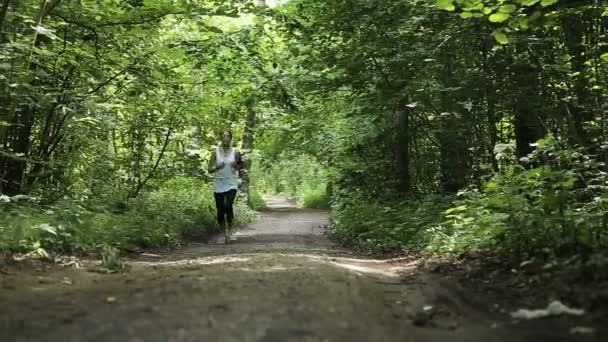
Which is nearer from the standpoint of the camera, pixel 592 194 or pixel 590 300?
pixel 590 300

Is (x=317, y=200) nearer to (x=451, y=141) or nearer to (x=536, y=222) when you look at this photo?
(x=451, y=141)

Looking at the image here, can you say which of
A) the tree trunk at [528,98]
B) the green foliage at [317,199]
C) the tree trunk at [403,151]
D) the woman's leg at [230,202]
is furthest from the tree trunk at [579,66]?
the green foliage at [317,199]

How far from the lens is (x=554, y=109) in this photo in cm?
945

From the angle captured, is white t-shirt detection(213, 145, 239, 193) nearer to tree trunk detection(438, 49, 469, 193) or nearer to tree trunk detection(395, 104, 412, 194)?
tree trunk detection(438, 49, 469, 193)

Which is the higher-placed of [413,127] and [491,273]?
[413,127]

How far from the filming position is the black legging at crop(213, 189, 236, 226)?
11273 millimetres

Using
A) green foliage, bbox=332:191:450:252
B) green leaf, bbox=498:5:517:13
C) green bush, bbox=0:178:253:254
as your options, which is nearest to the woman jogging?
green bush, bbox=0:178:253:254

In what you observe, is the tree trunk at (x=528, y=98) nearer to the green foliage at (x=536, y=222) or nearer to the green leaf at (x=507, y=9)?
the green foliage at (x=536, y=222)

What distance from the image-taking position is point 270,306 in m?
4.16

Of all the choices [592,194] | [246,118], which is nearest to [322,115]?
[246,118]

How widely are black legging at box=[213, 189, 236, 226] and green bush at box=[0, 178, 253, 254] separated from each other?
105cm

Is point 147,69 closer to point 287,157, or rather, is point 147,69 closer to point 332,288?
point 332,288

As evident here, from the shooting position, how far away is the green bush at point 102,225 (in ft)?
22.8

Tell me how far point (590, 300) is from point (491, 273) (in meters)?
1.58
